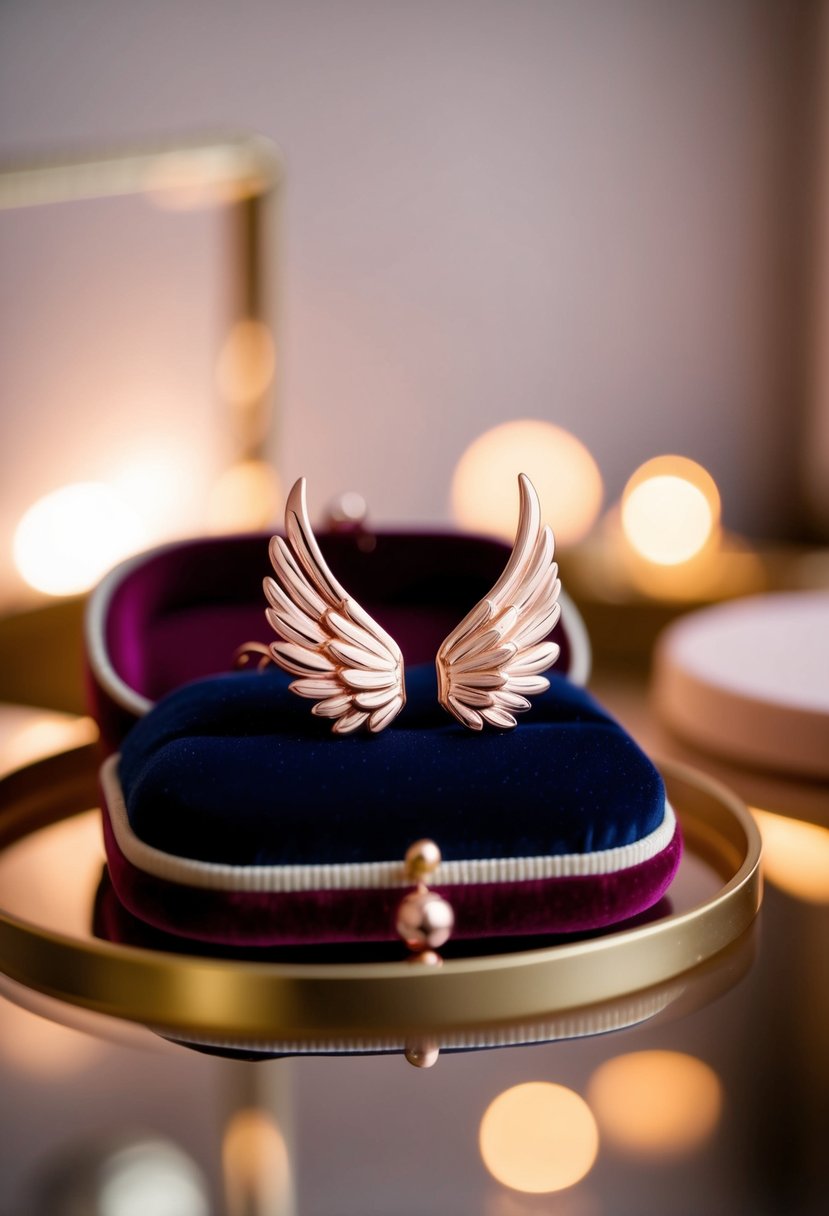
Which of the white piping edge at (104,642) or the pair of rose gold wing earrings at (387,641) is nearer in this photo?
the pair of rose gold wing earrings at (387,641)

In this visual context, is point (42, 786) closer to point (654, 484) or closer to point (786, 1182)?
point (786, 1182)

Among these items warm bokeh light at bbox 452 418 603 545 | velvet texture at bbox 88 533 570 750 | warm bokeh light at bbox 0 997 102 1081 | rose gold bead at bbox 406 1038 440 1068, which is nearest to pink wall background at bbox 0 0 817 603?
warm bokeh light at bbox 452 418 603 545

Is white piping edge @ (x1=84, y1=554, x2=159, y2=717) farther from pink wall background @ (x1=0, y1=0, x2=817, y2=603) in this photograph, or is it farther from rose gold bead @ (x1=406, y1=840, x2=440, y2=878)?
pink wall background @ (x1=0, y1=0, x2=817, y2=603)

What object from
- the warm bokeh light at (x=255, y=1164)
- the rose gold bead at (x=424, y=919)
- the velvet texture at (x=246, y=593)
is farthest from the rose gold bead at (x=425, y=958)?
the velvet texture at (x=246, y=593)

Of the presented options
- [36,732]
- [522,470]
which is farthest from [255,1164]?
[522,470]

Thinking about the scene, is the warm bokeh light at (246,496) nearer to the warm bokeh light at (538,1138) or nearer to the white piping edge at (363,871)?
the white piping edge at (363,871)

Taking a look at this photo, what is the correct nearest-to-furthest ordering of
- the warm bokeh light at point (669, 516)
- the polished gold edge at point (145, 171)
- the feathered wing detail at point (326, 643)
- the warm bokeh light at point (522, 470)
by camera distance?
1. the feathered wing detail at point (326, 643)
2. the polished gold edge at point (145, 171)
3. the warm bokeh light at point (669, 516)
4. the warm bokeh light at point (522, 470)

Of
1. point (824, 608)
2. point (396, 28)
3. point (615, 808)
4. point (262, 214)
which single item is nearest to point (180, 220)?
point (262, 214)
